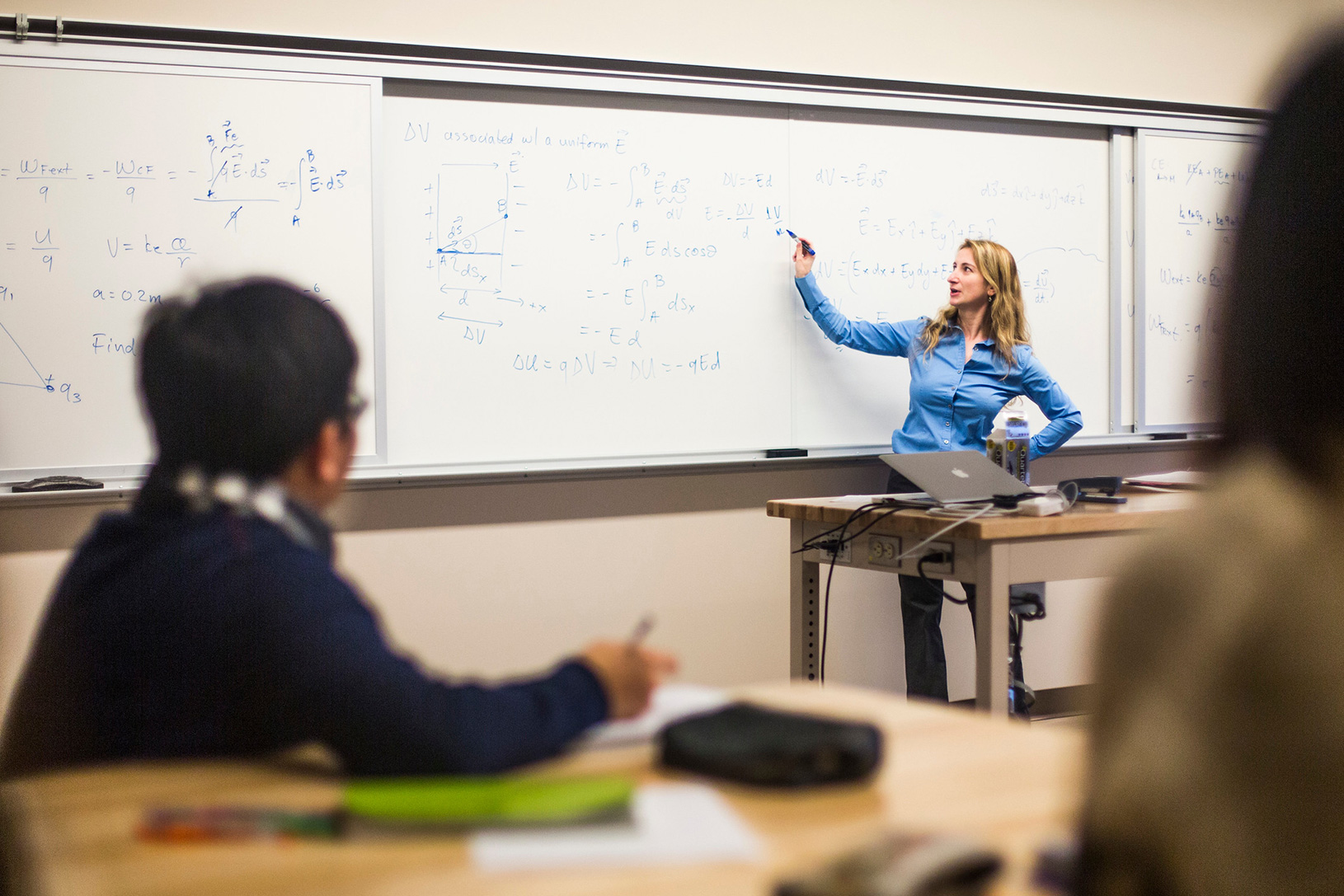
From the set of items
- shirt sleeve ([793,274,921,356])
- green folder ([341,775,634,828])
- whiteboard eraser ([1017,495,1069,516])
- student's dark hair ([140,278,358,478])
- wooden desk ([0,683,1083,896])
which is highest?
shirt sleeve ([793,274,921,356])

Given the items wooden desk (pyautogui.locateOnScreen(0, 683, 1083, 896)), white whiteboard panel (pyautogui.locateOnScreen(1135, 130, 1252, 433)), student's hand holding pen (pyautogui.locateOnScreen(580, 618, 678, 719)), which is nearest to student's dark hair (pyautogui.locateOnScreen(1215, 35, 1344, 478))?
wooden desk (pyautogui.locateOnScreen(0, 683, 1083, 896))

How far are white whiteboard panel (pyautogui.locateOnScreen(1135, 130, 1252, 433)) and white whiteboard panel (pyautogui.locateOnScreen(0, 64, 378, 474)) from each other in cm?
260

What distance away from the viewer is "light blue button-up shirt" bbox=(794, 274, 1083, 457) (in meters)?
3.17

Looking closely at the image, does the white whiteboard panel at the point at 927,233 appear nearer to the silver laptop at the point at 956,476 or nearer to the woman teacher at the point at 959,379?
the woman teacher at the point at 959,379

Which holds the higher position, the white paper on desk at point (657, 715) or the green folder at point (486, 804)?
the green folder at point (486, 804)

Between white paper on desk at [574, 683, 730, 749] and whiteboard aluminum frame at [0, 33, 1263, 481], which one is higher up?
whiteboard aluminum frame at [0, 33, 1263, 481]

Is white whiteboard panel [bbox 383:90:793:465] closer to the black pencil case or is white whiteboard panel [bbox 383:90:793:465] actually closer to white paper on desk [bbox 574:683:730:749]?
white paper on desk [bbox 574:683:730:749]

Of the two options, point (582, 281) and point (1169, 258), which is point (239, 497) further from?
point (1169, 258)

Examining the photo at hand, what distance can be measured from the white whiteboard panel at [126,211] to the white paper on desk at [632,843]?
6.67ft

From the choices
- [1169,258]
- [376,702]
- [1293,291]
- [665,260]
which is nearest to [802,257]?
[665,260]

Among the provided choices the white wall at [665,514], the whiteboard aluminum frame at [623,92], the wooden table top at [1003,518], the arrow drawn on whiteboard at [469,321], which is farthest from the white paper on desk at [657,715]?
the arrow drawn on whiteboard at [469,321]

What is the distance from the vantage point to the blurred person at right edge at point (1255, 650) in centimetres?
41

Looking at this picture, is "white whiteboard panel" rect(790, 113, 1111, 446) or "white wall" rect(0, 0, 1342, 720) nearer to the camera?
"white wall" rect(0, 0, 1342, 720)

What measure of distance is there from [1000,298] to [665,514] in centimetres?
117
